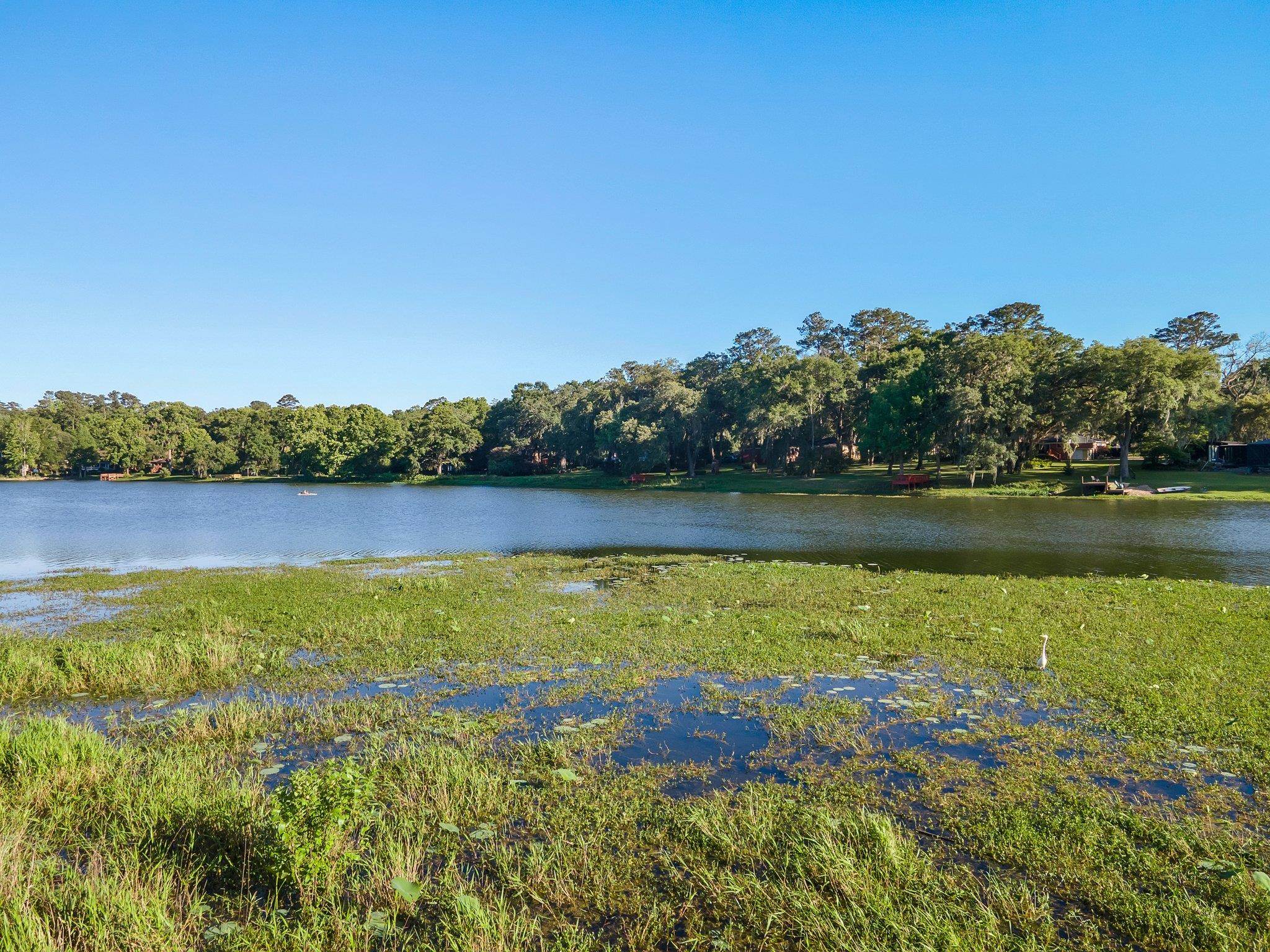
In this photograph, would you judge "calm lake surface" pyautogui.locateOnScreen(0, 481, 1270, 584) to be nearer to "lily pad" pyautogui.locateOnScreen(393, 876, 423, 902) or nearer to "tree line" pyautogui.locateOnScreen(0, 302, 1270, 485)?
"tree line" pyautogui.locateOnScreen(0, 302, 1270, 485)

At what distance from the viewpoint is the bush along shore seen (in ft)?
17.4

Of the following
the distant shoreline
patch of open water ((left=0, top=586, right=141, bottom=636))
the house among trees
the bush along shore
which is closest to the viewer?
the bush along shore

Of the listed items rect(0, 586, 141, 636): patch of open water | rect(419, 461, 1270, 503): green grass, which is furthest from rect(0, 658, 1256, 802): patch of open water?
rect(419, 461, 1270, 503): green grass

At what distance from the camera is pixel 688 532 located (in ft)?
123

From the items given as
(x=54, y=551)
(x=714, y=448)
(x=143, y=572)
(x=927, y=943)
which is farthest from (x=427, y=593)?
(x=714, y=448)

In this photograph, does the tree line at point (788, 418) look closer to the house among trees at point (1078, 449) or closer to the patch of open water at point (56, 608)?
the house among trees at point (1078, 449)

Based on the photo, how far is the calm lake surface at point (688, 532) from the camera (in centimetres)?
2720

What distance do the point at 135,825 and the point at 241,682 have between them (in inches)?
211

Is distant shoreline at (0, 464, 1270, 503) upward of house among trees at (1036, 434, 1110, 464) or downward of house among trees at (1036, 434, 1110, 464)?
downward

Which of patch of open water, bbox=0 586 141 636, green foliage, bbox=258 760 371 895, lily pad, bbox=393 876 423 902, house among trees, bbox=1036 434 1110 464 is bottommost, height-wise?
patch of open water, bbox=0 586 141 636

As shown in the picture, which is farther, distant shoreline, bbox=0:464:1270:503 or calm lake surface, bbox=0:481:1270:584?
distant shoreline, bbox=0:464:1270:503

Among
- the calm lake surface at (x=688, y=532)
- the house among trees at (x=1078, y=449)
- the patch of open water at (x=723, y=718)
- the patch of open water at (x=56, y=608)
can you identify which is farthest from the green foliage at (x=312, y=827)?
the house among trees at (x=1078, y=449)

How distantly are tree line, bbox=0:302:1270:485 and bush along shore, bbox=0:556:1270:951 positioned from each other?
52.6m

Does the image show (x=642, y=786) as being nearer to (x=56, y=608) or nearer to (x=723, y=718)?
(x=723, y=718)
